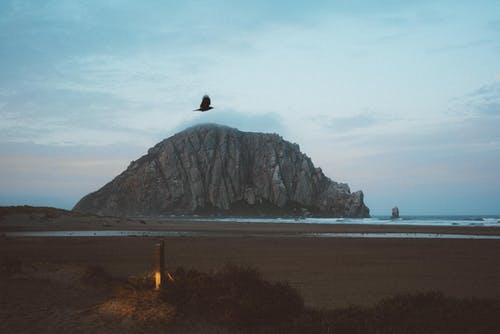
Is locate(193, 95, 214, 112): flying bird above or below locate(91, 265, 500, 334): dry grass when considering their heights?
above

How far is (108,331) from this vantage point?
8570 mm

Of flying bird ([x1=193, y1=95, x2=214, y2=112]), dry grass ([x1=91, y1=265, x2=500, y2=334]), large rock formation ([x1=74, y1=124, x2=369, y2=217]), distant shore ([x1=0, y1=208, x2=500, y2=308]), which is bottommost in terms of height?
distant shore ([x1=0, y1=208, x2=500, y2=308])

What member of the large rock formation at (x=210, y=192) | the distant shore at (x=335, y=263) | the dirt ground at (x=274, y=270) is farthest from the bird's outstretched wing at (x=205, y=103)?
the large rock formation at (x=210, y=192)

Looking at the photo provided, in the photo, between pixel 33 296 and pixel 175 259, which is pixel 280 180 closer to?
pixel 175 259

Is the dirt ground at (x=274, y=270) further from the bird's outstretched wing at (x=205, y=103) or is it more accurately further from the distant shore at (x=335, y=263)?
the bird's outstretched wing at (x=205, y=103)

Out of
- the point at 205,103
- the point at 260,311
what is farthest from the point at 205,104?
the point at 260,311

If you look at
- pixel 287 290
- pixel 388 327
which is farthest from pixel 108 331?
pixel 388 327

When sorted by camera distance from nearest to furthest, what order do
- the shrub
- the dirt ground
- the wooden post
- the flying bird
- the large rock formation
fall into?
the shrub
the dirt ground
the wooden post
the flying bird
the large rock formation

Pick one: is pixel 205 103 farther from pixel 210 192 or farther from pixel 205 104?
pixel 210 192

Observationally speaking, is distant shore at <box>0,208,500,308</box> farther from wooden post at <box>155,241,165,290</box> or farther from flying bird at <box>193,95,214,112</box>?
flying bird at <box>193,95,214,112</box>

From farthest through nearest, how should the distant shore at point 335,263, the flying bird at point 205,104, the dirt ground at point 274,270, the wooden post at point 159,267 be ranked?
the distant shore at point 335,263, the flying bird at point 205,104, the wooden post at point 159,267, the dirt ground at point 274,270

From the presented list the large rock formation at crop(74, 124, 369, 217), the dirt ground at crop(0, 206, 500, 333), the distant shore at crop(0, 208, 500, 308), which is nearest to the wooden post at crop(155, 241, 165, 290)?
the dirt ground at crop(0, 206, 500, 333)

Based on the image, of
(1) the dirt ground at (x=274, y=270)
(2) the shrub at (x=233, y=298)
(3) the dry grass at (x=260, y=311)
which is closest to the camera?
(3) the dry grass at (x=260, y=311)

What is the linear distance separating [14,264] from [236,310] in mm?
7337
